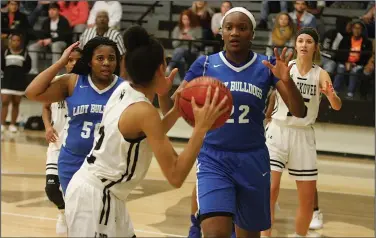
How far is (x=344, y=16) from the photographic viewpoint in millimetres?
11922

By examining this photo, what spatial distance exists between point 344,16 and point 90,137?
314 inches

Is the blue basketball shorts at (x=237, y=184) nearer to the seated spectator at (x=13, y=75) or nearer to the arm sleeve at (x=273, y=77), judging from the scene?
the arm sleeve at (x=273, y=77)

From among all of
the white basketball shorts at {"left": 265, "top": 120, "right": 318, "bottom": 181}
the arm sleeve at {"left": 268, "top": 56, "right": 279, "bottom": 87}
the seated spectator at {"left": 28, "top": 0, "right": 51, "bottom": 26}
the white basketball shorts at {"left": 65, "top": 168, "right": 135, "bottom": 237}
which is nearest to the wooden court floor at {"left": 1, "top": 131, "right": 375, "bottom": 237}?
the white basketball shorts at {"left": 265, "top": 120, "right": 318, "bottom": 181}

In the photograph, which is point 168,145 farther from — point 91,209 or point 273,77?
point 273,77

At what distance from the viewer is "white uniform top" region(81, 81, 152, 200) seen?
3523 millimetres

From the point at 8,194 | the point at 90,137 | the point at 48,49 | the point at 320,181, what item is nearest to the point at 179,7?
the point at 48,49

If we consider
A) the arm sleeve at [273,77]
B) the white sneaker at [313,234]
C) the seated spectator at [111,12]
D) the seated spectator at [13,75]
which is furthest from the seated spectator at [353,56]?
the arm sleeve at [273,77]

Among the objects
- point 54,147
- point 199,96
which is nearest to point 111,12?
point 54,147

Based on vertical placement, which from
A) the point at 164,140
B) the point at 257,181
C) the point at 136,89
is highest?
the point at 136,89

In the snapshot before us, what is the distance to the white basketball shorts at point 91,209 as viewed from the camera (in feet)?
12.0

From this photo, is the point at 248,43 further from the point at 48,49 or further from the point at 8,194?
the point at 48,49

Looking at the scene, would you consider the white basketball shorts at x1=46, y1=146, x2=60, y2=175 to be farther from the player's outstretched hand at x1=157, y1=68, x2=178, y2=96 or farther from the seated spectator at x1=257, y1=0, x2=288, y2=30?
the seated spectator at x1=257, y1=0, x2=288, y2=30

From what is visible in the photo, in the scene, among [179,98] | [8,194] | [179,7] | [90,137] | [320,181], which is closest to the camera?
[179,98]

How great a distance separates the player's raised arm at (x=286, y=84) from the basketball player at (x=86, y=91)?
1096mm
